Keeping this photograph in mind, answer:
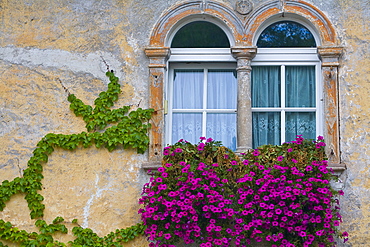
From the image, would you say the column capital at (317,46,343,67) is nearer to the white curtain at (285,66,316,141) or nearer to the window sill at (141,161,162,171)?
the white curtain at (285,66,316,141)

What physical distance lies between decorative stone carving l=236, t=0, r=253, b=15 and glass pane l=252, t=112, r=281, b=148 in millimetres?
1130

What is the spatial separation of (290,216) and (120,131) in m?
2.01

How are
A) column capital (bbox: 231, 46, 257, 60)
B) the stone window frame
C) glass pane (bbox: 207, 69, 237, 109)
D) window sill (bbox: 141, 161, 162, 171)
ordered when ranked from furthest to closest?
glass pane (bbox: 207, 69, 237, 109), column capital (bbox: 231, 46, 257, 60), the stone window frame, window sill (bbox: 141, 161, 162, 171)

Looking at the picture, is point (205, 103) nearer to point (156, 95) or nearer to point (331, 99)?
point (156, 95)

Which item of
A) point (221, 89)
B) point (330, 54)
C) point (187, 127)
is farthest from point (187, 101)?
point (330, 54)

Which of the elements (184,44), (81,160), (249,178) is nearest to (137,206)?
(81,160)

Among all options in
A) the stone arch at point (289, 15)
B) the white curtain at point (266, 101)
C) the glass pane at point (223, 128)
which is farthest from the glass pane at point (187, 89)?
the stone arch at point (289, 15)

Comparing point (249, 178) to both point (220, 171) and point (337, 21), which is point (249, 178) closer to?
point (220, 171)

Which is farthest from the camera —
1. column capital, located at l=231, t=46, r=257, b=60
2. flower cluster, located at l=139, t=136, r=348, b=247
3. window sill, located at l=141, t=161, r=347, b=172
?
column capital, located at l=231, t=46, r=257, b=60

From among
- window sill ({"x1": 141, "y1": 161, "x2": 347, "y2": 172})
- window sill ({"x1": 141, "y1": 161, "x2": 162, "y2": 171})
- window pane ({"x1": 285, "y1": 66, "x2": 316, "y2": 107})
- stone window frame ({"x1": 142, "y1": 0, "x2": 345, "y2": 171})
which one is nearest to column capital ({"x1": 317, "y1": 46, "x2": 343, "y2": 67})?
stone window frame ({"x1": 142, "y1": 0, "x2": 345, "y2": 171})

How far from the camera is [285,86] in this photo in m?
7.40

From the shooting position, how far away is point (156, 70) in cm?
728

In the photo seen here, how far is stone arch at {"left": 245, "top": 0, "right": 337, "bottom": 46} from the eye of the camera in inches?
287

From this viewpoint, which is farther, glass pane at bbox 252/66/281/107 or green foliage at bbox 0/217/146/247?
glass pane at bbox 252/66/281/107
